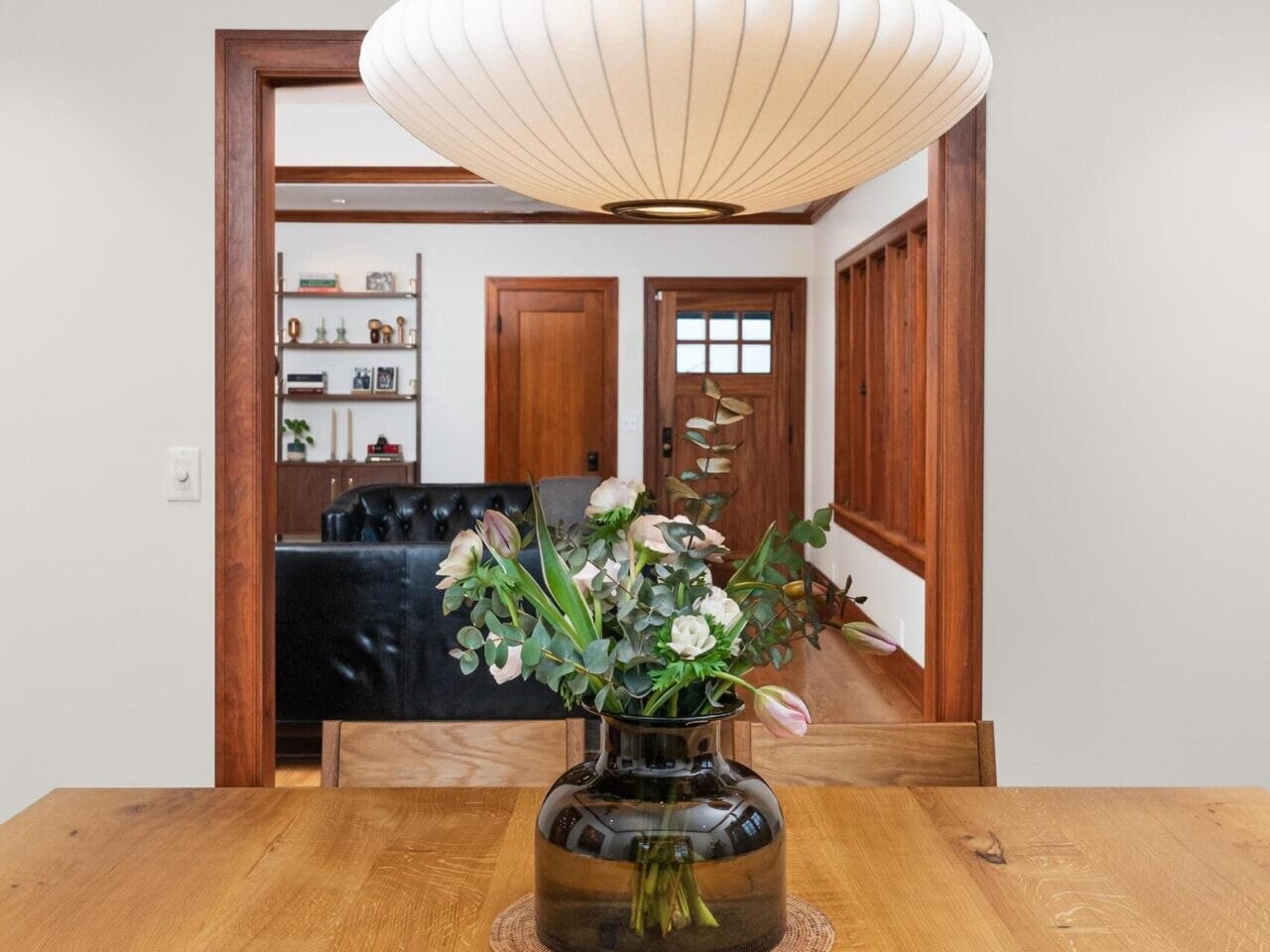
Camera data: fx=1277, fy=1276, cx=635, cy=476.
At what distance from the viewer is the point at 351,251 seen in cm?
835

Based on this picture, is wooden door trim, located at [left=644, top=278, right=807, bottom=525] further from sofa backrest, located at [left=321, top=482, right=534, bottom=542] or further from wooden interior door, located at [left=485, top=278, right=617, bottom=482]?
sofa backrest, located at [left=321, top=482, right=534, bottom=542]

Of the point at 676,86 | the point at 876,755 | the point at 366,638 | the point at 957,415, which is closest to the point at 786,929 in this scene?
the point at 876,755

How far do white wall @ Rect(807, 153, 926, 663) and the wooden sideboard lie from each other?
2.75 metres

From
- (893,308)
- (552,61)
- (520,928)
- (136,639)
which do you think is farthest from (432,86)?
(893,308)

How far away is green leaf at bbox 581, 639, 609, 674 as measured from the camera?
1.15 meters

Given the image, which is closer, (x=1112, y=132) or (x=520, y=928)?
(x=520, y=928)

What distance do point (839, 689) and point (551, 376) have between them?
3.54 m

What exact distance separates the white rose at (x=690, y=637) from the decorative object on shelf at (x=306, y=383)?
738 cm

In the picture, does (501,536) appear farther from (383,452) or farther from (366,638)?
(383,452)

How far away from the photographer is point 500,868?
4.83 feet

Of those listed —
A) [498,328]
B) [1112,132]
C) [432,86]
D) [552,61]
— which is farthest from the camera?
[498,328]

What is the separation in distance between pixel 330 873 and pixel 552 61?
3.04 feet

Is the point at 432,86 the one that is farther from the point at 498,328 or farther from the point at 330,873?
the point at 498,328

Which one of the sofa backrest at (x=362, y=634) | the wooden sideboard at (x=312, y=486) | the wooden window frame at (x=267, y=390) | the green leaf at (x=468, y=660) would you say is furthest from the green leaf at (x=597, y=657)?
the wooden sideboard at (x=312, y=486)
